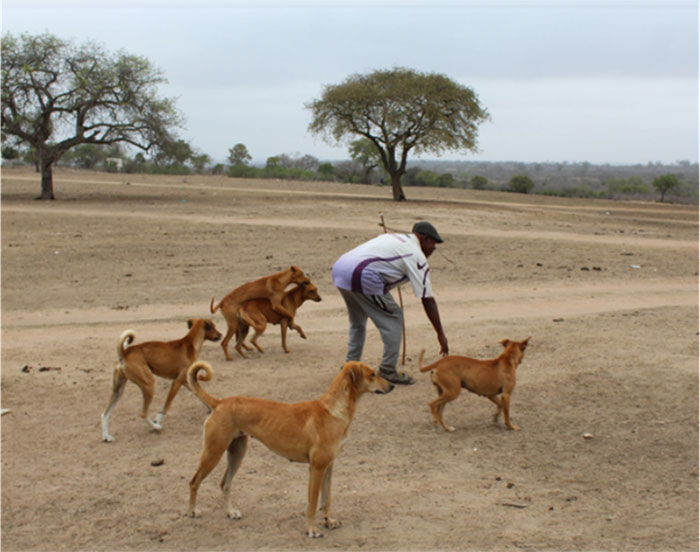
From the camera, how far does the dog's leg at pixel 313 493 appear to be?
5480 mm

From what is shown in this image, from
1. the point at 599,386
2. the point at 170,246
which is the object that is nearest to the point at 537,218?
the point at 170,246

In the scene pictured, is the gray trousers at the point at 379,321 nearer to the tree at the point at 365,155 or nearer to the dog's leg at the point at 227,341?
the dog's leg at the point at 227,341

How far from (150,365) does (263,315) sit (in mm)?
2930

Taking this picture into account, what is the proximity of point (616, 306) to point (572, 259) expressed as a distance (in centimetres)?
529

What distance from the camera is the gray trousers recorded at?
8633mm

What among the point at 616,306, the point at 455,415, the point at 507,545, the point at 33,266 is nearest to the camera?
the point at 507,545

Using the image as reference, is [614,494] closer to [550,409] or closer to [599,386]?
[550,409]

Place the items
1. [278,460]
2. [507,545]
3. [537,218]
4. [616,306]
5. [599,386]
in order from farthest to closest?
[537,218]
[616,306]
[599,386]
[278,460]
[507,545]

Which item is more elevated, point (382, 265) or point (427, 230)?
point (427, 230)

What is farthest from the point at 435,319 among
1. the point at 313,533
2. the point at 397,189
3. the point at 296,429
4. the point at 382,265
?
the point at 397,189

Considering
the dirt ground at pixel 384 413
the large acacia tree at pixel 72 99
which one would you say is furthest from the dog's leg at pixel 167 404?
the large acacia tree at pixel 72 99

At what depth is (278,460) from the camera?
7012 mm

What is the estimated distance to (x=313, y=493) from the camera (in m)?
5.48

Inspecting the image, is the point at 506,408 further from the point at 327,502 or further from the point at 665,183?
the point at 665,183
